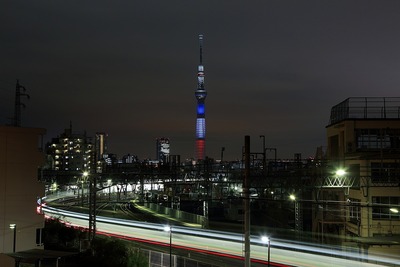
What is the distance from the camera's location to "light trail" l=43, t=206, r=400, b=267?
16.6 m

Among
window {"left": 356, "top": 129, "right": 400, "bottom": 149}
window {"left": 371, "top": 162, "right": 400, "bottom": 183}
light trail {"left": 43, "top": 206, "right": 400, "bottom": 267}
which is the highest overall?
window {"left": 356, "top": 129, "right": 400, "bottom": 149}

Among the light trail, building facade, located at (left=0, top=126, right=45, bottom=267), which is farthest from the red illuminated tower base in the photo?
building facade, located at (left=0, top=126, right=45, bottom=267)

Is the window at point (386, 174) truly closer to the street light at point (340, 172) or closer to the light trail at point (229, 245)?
the street light at point (340, 172)

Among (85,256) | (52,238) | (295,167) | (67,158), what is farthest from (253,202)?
(67,158)

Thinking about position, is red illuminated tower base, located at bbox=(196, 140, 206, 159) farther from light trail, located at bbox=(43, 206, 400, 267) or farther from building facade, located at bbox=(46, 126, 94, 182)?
light trail, located at bbox=(43, 206, 400, 267)

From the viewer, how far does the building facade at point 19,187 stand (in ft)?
56.4

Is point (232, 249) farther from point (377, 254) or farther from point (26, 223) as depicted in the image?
point (26, 223)

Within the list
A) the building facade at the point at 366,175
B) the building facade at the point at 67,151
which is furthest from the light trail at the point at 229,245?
the building facade at the point at 67,151

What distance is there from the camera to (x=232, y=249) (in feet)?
68.4

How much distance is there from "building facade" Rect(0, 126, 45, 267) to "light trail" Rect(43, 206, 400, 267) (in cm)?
814

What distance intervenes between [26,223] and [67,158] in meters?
93.8

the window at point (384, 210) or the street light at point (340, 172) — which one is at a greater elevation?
the street light at point (340, 172)

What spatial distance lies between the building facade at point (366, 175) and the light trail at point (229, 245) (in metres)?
1.74

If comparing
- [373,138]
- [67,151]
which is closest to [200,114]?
[67,151]
